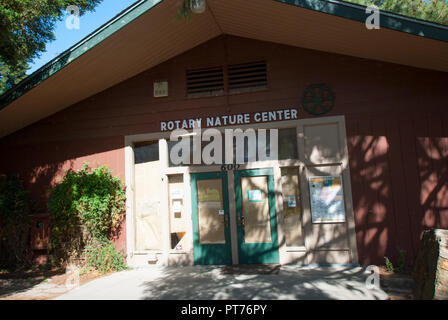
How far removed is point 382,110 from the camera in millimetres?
6336

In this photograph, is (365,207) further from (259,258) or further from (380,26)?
(380,26)

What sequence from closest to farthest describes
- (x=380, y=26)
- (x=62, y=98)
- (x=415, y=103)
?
(x=380, y=26)
(x=415, y=103)
(x=62, y=98)

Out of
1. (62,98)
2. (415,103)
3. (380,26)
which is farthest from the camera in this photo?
(62,98)

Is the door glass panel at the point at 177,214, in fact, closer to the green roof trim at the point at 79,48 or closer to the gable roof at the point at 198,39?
the gable roof at the point at 198,39

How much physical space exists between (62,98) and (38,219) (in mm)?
3007

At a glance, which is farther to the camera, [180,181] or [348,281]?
[180,181]

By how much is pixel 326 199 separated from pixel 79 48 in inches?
235

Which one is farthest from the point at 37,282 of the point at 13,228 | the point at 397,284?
the point at 397,284

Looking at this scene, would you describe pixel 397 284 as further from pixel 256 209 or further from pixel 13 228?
pixel 13 228

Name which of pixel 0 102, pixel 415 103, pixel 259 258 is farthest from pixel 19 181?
pixel 415 103

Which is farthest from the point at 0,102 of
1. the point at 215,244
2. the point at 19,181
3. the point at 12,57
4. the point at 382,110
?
the point at 382,110

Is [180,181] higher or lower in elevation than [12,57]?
lower

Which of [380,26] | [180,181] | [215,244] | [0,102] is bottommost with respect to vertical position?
[215,244]

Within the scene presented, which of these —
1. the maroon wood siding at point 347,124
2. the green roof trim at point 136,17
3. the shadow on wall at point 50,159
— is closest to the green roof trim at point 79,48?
the green roof trim at point 136,17
